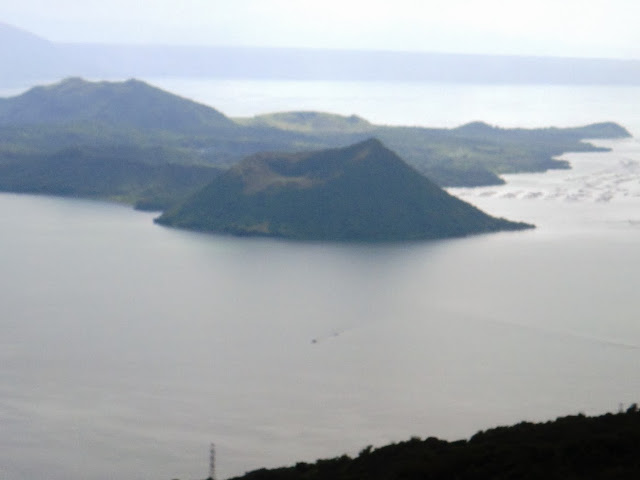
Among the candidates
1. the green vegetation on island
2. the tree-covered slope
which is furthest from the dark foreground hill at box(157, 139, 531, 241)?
the tree-covered slope

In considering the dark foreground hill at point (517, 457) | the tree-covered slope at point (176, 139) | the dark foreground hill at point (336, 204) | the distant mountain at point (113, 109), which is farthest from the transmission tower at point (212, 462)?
the distant mountain at point (113, 109)

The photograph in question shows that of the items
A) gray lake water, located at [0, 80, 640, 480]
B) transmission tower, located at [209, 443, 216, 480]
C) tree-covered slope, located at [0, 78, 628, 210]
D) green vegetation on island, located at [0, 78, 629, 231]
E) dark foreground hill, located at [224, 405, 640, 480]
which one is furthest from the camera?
tree-covered slope, located at [0, 78, 628, 210]

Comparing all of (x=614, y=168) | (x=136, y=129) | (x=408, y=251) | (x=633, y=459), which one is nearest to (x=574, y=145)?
(x=614, y=168)

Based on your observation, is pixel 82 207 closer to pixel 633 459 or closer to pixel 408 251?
pixel 408 251

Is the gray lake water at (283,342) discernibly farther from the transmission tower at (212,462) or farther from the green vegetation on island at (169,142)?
the green vegetation on island at (169,142)

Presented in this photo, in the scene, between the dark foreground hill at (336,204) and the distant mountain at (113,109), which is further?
the distant mountain at (113,109)

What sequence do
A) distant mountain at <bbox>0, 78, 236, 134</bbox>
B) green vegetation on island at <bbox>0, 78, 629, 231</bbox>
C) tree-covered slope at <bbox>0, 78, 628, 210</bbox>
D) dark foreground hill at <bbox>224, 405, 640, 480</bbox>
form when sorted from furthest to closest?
distant mountain at <bbox>0, 78, 236, 134</bbox> → tree-covered slope at <bbox>0, 78, 628, 210</bbox> → green vegetation on island at <bbox>0, 78, 629, 231</bbox> → dark foreground hill at <bbox>224, 405, 640, 480</bbox>

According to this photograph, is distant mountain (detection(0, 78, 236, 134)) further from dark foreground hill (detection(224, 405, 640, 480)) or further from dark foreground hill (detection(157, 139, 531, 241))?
dark foreground hill (detection(224, 405, 640, 480))

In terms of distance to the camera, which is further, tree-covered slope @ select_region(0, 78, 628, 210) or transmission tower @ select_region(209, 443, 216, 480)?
tree-covered slope @ select_region(0, 78, 628, 210)
